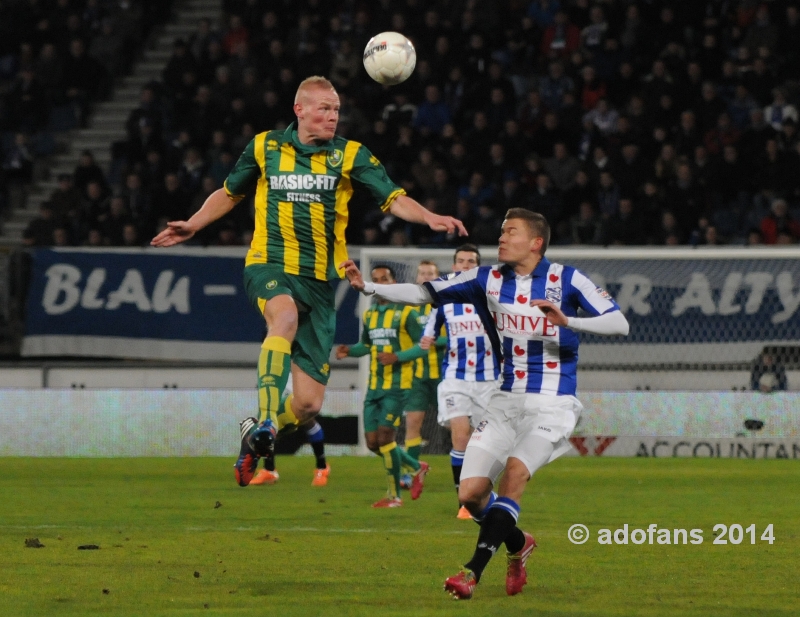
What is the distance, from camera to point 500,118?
61.5 feet

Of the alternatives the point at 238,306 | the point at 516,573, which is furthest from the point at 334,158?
the point at 238,306

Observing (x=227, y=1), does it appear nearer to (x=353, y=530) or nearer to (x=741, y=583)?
(x=353, y=530)

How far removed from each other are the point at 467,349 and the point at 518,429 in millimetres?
4545

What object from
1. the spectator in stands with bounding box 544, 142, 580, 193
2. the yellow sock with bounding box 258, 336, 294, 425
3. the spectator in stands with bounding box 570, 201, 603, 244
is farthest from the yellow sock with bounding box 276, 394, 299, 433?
the spectator in stands with bounding box 544, 142, 580, 193

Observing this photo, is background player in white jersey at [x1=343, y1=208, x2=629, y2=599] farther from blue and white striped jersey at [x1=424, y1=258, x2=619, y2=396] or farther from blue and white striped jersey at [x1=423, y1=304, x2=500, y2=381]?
blue and white striped jersey at [x1=423, y1=304, x2=500, y2=381]

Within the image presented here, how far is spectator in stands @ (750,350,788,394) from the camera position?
638 inches

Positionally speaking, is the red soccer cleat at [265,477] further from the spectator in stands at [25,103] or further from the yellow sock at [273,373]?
the spectator in stands at [25,103]

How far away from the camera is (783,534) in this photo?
8.79m

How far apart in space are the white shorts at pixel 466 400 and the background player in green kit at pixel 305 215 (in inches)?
128

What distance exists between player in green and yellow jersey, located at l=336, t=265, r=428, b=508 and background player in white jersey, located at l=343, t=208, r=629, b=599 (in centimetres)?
421

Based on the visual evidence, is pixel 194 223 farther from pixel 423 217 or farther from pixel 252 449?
pixel 252 449

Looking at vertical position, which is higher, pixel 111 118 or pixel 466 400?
pixel 111 118

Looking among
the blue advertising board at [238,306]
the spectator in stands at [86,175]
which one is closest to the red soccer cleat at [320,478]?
the blue advertising board at [238,306]

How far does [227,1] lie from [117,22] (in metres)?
1.86
